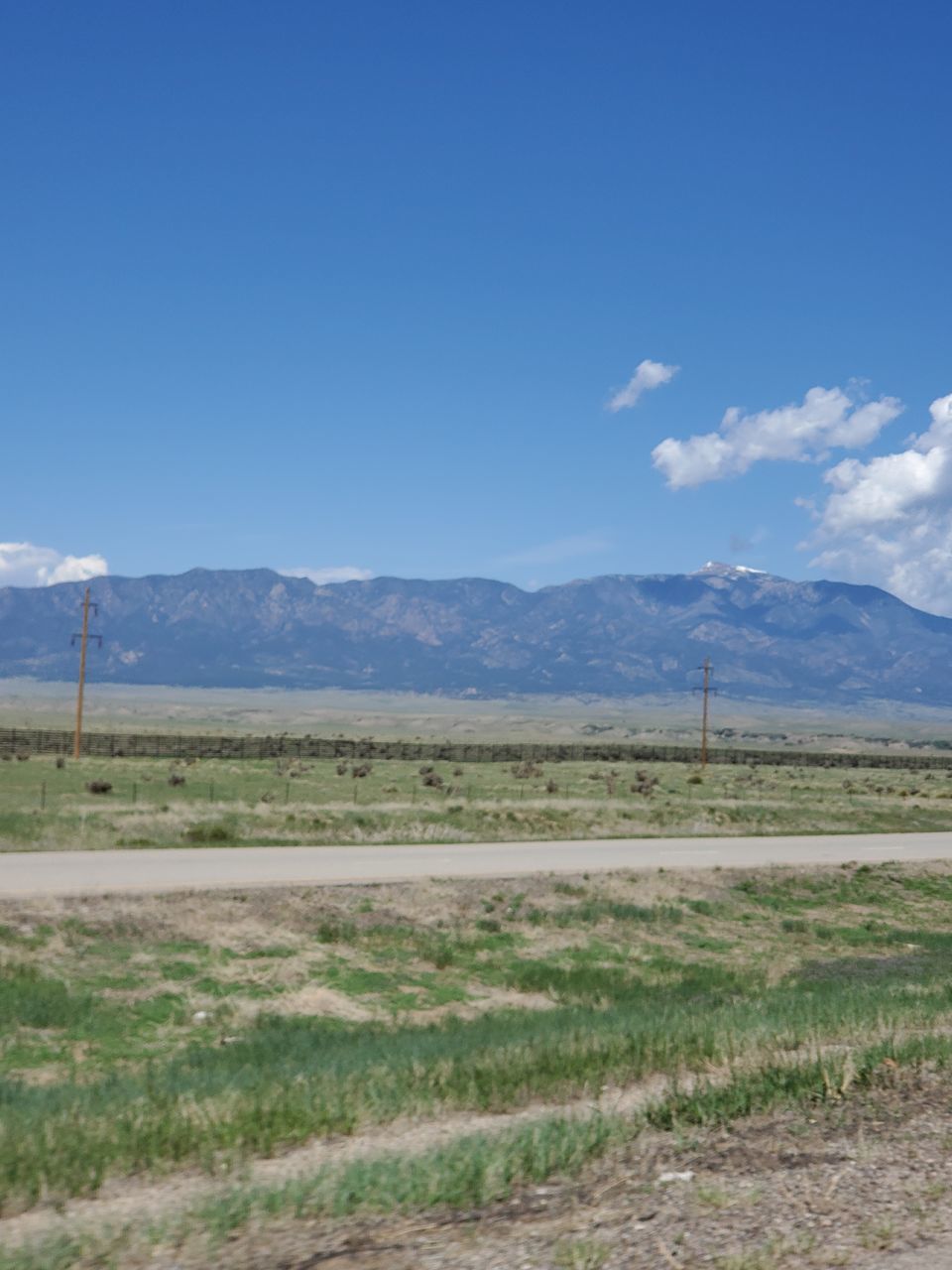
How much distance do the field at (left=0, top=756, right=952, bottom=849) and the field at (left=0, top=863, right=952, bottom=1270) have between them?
12176mm

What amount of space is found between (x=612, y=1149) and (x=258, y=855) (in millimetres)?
21128

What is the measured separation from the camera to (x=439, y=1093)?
1027 cm

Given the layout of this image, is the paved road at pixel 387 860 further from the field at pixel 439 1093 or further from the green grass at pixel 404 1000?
the field at pixel 439 1093

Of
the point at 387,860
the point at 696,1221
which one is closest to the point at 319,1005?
the point at 387,860

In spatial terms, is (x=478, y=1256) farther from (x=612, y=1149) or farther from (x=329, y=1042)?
(x=329, y=1042)

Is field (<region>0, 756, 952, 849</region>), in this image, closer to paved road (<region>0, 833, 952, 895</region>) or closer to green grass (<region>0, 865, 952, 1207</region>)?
paved road (<region>0, 833, 952, 895</region>)

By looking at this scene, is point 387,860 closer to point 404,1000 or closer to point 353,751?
point 404,1000

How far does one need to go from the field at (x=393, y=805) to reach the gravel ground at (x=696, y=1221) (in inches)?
941

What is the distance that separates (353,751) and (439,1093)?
82.0 m

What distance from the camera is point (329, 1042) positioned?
14.6 metres

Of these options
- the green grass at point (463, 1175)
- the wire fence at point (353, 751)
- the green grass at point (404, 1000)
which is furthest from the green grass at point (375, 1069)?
the wire fence at point (353, 751)

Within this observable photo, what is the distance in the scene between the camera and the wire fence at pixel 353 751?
78.4 meters

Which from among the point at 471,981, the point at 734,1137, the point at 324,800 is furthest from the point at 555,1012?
the point at 324,800

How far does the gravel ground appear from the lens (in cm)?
624
